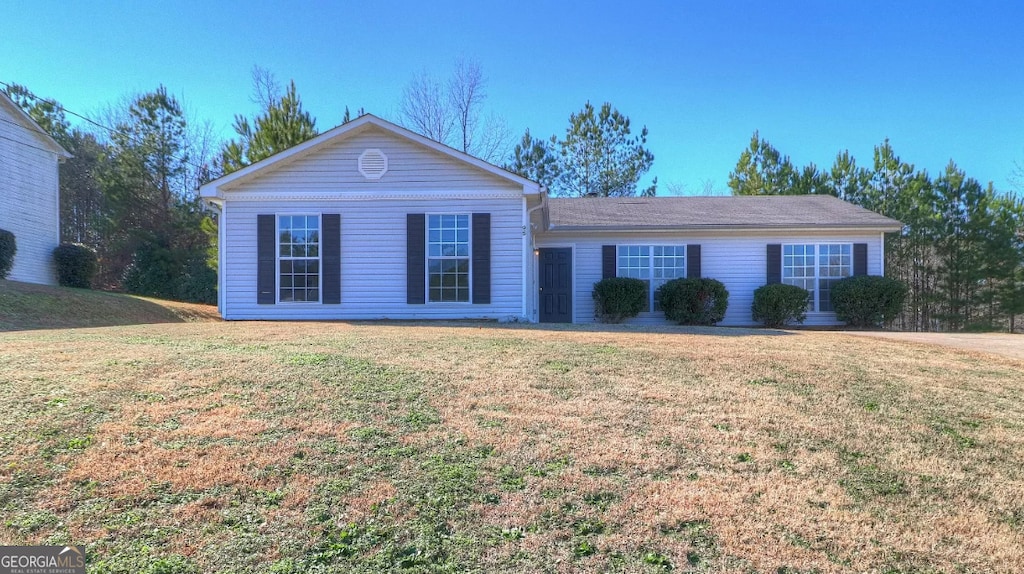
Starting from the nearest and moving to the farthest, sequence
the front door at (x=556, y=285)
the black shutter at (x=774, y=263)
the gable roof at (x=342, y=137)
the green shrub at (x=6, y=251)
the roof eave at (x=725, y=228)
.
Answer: the gable roof at (x=342, y=137), the roof eave at (x=725, y=228), the black shutter at (x=774, y=263), the front door at (x=556, y=285), the green shrub at (x=6, y=251)

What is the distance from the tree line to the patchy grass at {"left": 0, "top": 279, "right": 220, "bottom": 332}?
23.0 meters

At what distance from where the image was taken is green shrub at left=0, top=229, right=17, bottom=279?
14078mm

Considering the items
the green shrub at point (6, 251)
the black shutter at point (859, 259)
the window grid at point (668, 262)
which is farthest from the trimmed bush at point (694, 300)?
the green shrub at point (6, 251)

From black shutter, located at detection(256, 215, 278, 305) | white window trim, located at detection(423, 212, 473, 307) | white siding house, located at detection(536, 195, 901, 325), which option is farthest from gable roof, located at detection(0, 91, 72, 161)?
white siding house, located at detection(536, 195, 901, 325)

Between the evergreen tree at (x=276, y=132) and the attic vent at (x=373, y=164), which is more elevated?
the evergreen tree at (x=276, y=132)

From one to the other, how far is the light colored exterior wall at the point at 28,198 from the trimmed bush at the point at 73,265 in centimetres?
22

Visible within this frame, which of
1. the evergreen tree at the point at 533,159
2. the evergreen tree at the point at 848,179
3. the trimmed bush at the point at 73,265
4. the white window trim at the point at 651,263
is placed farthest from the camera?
the evergreen tree at the point at 533,159

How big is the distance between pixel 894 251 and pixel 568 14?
15335 mm

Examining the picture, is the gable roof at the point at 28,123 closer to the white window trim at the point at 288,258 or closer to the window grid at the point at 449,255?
the white window trim at the point at 288,258

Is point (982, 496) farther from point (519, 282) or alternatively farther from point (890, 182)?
point (890, 182)

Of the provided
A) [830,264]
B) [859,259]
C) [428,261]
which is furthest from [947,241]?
[428,261]

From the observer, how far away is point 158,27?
54.7 ft

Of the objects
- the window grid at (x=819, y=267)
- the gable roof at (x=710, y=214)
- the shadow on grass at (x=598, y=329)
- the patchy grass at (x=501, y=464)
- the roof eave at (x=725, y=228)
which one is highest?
the gable roof at (x=710, y=214)

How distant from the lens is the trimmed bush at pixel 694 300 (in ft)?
43.0
